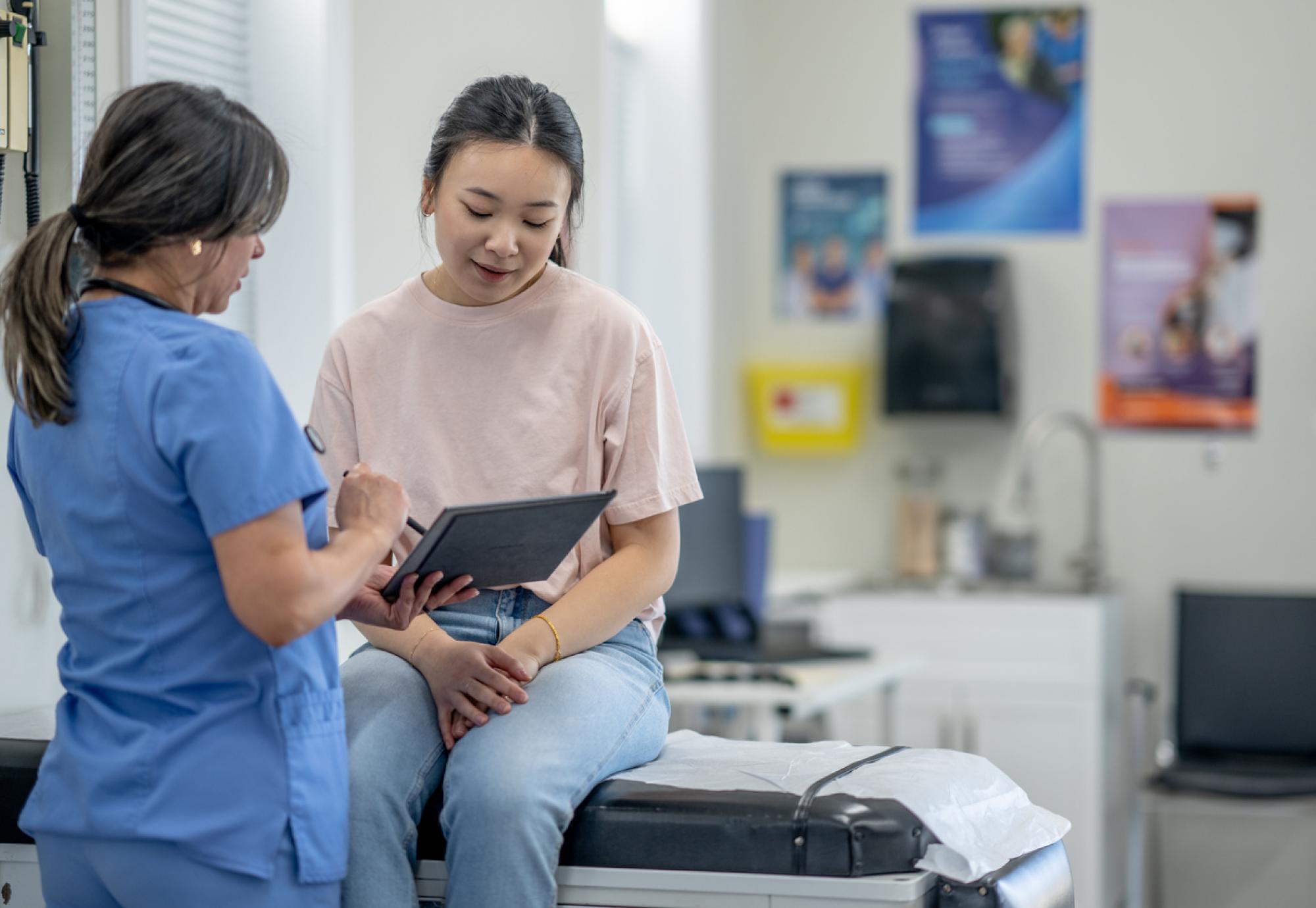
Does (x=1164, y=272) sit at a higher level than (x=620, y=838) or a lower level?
higher

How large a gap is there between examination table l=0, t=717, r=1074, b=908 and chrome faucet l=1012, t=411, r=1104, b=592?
303cm

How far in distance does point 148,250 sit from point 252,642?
1.19 feet

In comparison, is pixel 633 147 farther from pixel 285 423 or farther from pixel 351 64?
pixel 285 423

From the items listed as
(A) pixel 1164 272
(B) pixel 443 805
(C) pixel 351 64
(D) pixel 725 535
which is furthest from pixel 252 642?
(A) pixel 1164 272

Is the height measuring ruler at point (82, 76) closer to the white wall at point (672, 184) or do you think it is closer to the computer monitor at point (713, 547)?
the computer monitor at point (713, 547)

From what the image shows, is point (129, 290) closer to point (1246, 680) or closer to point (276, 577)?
point (276, 577)

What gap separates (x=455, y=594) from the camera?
5.12 feet

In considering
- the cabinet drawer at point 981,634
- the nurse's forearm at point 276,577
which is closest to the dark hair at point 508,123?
the nurse's forearm at point 276,577

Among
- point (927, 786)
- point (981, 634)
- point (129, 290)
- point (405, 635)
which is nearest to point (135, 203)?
point (129, 290)

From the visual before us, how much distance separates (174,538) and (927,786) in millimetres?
785

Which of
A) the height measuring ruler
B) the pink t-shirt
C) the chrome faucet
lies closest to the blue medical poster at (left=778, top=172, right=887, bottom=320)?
the chrome faucet

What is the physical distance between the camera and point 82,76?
6.72ft

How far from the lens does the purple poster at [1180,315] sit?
179 inches

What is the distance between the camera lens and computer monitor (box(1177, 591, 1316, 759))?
4.08 metres
